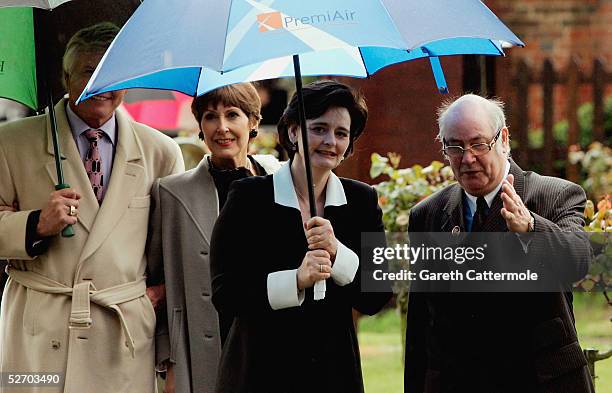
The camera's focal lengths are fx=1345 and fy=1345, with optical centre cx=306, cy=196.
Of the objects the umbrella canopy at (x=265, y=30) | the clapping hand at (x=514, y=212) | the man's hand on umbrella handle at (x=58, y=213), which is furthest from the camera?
the man's hand on umbrella handle at (x=58, y=213)

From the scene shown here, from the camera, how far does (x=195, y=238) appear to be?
17.0 feet

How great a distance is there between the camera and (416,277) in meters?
4.71

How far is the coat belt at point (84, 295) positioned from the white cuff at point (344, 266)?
0.94 meters

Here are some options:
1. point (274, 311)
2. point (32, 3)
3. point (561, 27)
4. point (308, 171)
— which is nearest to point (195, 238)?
point (274, 311)

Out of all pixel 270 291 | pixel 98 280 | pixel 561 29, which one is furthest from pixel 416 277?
pixel 561 29

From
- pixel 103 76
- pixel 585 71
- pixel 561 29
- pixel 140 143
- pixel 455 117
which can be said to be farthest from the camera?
pixel 561 29

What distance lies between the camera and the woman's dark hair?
4652 millimetres

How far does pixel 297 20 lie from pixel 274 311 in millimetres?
1027

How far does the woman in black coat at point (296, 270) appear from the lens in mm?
4547

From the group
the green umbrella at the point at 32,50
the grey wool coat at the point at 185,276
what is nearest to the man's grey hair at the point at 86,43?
the green umbrella at the point at 32,50

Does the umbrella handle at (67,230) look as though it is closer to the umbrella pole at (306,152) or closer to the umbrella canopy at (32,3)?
the umbrella canopy at (32,3)

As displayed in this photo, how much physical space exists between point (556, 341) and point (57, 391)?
185 cm

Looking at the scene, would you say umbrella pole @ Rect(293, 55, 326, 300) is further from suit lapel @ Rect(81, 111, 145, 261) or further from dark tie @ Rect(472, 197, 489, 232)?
suit lapel @ Rect(81, 111, 145, 261)

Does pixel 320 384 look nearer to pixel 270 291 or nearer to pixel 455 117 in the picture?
pixel 270 291
